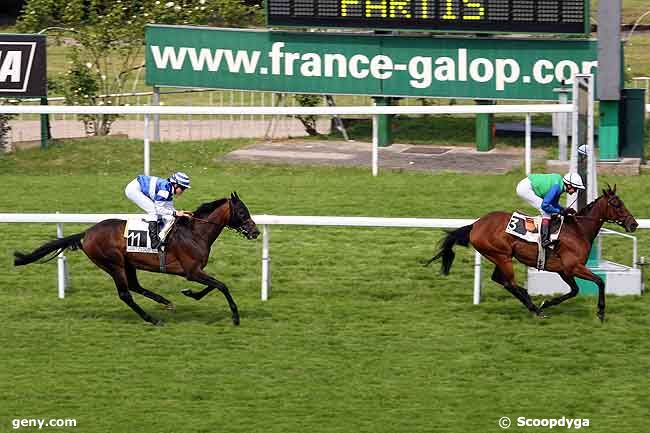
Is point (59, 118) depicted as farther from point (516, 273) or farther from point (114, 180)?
point (516, 273)

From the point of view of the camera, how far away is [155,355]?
9.45 m

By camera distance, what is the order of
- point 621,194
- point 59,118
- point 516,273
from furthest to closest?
point 59,118, point 621,194, point 516,273

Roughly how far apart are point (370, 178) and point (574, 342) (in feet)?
17.2

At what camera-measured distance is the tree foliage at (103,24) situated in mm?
17438

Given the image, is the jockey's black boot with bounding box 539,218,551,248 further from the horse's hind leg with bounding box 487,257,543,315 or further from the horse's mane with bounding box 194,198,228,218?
the horse's mane with bounding box 194,198,228,218

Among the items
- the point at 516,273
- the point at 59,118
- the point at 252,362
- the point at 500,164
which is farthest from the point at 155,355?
the point at 59,118

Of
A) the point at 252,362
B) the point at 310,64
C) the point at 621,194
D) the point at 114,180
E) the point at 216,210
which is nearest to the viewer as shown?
the point at 252,362

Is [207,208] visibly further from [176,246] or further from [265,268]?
[265,268]

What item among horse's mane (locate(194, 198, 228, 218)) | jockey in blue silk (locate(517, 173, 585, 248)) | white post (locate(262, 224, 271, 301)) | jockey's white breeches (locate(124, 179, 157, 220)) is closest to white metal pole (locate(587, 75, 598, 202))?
jockey in blue silk (locate(517, 173, 585, 248))
